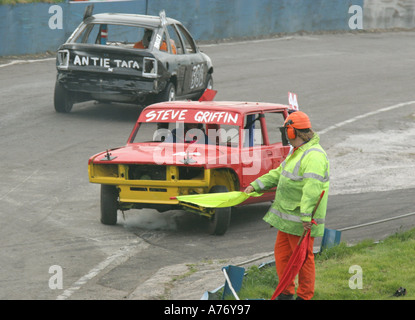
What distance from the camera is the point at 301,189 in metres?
7.63

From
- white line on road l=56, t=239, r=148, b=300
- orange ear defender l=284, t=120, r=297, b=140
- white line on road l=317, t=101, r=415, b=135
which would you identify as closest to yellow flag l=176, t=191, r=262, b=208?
white line on road l=56, t=239, r=148, b=300

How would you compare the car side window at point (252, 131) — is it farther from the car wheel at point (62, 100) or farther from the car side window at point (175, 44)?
the car wheel at point (62, 100)

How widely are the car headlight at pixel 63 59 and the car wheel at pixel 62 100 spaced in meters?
0.68

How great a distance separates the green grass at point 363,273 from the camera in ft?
26.0

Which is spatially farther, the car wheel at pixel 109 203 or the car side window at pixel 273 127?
the car side window at pixel 273 127

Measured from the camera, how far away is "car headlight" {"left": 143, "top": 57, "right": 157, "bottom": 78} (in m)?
16.5

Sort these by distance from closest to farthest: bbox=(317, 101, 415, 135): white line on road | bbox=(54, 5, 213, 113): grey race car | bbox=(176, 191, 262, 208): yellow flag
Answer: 1. bbox=(176, 191, 262, 208): yellow flag
2. bbox=(54, 5, 213, 113): grey race car
3. bbox=(317, 101, 415, 135): white line on road

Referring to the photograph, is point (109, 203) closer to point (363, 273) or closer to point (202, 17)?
point (363, 273)

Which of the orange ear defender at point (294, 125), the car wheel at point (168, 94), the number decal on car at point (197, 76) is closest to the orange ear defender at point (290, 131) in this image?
the orange ear defender at point (294, 125)

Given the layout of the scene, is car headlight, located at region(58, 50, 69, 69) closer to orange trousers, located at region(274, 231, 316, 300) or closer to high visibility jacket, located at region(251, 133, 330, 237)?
high visibility jacket, located at region(251, 133, 330, 237)

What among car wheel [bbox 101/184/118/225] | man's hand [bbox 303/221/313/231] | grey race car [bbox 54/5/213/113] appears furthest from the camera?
grey race car [bbox 54/5/213/113]

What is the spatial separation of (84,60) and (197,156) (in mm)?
6707

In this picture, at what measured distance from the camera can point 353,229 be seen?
1080 cm
